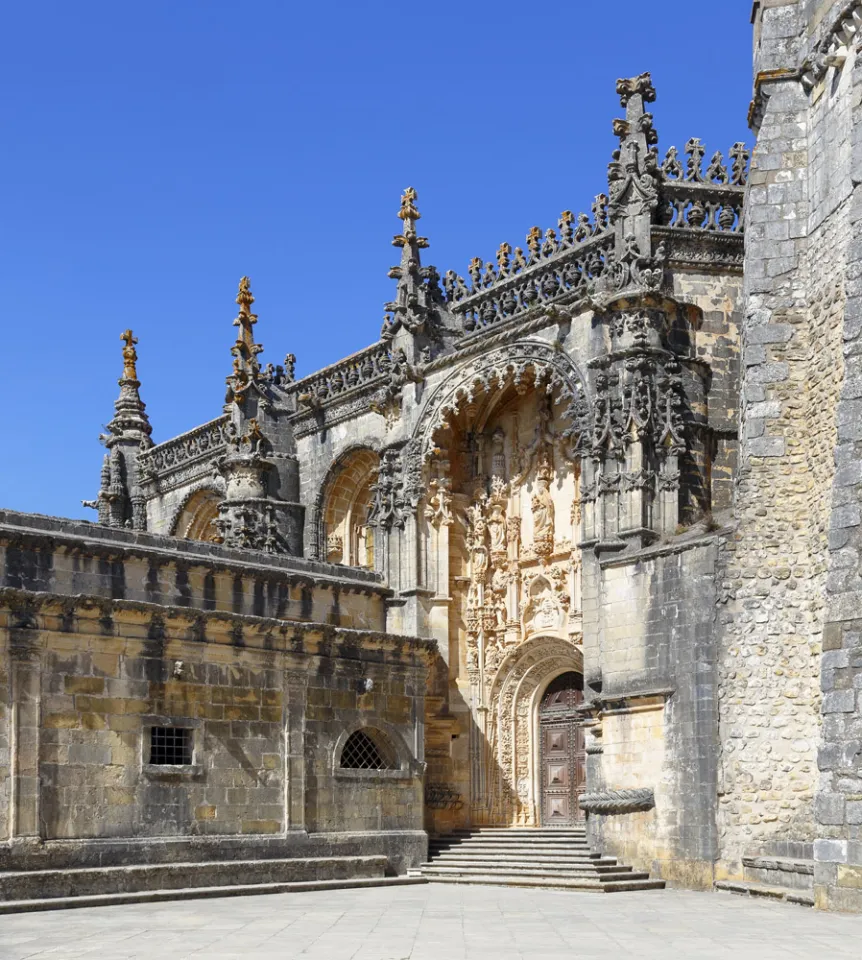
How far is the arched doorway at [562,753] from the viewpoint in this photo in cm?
2388

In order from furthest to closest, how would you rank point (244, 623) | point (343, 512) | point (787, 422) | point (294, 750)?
point (343, 512) → point (294, 750) → point (244, 623) → point (787, 422)

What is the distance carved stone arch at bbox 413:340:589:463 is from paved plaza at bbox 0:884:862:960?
802 centimetres

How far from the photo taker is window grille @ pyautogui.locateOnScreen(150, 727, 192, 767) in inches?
759

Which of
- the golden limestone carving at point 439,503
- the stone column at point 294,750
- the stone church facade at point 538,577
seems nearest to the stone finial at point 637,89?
the stone church facade at point 538,577

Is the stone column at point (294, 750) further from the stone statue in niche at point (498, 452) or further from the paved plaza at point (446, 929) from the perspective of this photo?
the stone statue in niche at point (498, 452)

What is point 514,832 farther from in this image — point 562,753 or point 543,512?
point 543,512

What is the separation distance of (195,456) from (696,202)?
554 inches

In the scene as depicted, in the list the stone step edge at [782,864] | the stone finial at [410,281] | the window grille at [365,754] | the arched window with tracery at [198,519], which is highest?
the stone finial at [410,281]

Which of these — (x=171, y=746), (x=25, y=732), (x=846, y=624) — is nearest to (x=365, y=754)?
(x=171, y=746)

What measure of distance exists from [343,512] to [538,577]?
5.57m

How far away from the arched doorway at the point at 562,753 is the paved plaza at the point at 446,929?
5400 millimetres

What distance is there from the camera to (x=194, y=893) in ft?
61.2

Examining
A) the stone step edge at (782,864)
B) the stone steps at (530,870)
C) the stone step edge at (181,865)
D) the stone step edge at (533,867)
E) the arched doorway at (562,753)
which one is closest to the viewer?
the stone step edge at (782,864)

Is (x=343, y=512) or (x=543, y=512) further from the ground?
(x=343, y=512)
